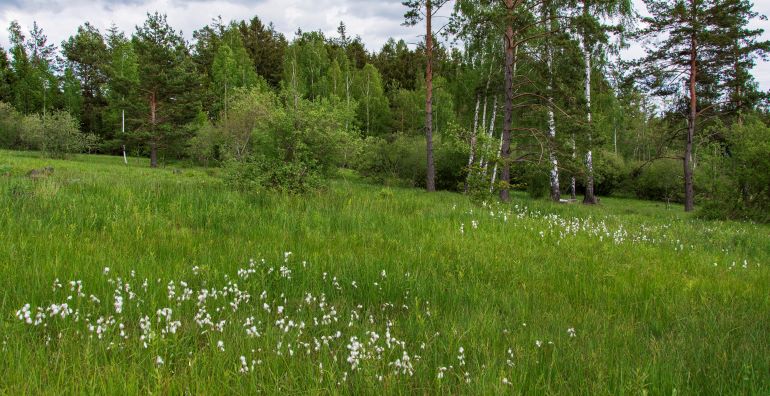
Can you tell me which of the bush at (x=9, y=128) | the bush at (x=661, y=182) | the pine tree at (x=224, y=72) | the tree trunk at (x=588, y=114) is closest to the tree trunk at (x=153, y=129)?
the pine tree at (x=224, y=72)

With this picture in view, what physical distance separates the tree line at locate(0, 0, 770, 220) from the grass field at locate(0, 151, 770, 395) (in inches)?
188

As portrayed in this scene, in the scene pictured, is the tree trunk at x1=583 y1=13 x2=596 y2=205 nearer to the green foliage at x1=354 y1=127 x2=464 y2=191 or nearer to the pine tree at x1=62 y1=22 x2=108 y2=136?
the green foliage at x1=354 y1=127 x2=464 y2=191

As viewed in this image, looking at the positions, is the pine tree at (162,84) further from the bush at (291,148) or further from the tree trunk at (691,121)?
the tree trunk at (691,121)

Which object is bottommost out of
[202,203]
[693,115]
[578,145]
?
[202,203]

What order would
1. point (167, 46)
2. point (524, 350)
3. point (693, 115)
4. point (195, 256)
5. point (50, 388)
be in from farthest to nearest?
point (167, 46) < point (693, 115) < point (195, 256) < point (524, 350) < point (50, 388)

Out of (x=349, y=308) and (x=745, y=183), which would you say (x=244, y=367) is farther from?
(x=745, y=183)

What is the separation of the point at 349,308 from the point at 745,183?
787 inches

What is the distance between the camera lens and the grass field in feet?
7.43

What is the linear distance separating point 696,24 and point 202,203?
91.7ft

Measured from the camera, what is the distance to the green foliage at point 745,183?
16312 mm

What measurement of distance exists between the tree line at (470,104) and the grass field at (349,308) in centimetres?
477

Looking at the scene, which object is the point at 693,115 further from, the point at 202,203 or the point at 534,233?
the point at 202,203

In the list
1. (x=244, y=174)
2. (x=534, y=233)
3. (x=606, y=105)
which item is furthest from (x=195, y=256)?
(x=606, y=105)

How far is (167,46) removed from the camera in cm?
4406
